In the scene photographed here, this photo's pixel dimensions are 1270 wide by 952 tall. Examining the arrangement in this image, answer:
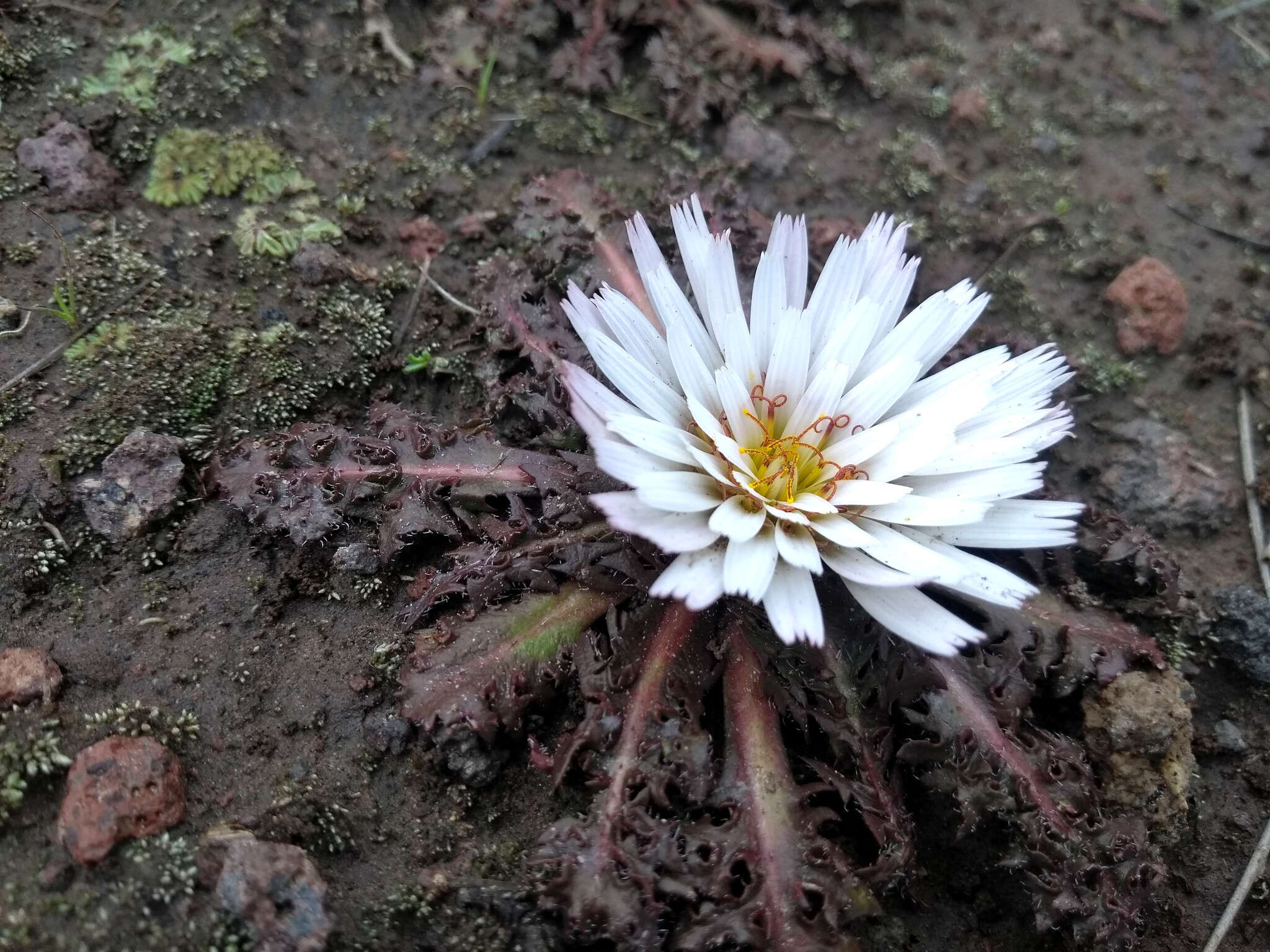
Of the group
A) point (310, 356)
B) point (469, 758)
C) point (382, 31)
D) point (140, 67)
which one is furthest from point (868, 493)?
point (140, 67)

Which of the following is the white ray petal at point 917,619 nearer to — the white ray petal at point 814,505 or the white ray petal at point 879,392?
the white ray petal at point 814,505

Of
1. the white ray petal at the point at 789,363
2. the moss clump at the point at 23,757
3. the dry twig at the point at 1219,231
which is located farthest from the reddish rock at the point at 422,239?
the dry twig at the point at 1219,231

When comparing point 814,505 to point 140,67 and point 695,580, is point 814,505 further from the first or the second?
point 140,67

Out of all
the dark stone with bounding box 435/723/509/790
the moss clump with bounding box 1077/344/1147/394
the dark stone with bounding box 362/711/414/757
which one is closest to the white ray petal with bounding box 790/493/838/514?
the dark stone with bounding box 435/723/509/790

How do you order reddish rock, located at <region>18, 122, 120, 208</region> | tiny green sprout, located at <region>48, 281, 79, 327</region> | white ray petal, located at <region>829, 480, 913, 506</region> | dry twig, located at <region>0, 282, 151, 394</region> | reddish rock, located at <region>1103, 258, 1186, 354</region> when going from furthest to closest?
reddish rock, located at <region>1103, 258, 1186, 354</region> → reddish rock, located at <region>18, 122, 120, 208</region> → tiny green sprout, located at <region>48, 281, 79, 327</region> → dry twig, located at <region>0, 282, 151, 394</region> → white ray petal, located at <region>829, 480, 913, 506</region>

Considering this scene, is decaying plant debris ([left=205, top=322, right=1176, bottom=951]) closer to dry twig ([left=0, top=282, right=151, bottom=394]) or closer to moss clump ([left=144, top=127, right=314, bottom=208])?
dry twig ([left=0, top=282, right=151, bottom=394])

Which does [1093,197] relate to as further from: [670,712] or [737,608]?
[670,712]

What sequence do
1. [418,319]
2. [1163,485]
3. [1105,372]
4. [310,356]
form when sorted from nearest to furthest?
1. [310,356]
2. [1163,485]
3. [418,319]
4. [1105,372]
